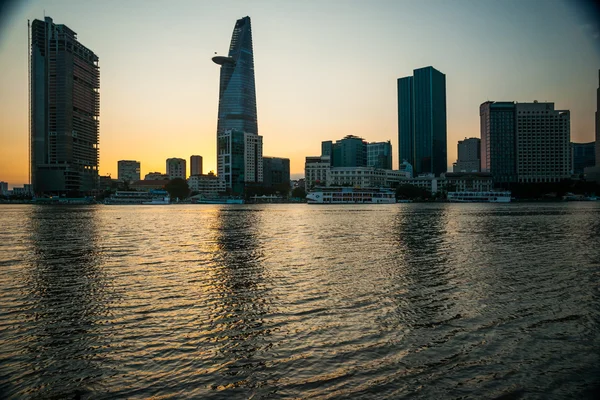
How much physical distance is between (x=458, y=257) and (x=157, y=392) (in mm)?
26199

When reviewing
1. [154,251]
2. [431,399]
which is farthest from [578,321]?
[154,251]

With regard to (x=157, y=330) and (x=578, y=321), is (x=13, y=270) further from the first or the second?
(x=578, y=321)

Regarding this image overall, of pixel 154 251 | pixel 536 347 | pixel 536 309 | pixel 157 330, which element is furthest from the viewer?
pixel 154 251

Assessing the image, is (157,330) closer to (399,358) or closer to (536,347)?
(399,358)

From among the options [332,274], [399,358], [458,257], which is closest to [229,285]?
[332,274]

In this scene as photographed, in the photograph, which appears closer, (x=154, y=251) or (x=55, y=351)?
(x=55, y=351)

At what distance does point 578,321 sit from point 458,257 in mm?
16161

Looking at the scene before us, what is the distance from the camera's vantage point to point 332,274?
24.0 metres

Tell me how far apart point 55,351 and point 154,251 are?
2315cm

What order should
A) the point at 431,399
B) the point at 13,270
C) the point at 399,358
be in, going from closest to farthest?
the point at 431,399, the point at 399,358, the point at 13,270

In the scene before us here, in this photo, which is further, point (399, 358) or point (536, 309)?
point (536, 309)

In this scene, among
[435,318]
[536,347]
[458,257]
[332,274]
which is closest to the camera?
[536,347]

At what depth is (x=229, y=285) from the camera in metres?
21.3

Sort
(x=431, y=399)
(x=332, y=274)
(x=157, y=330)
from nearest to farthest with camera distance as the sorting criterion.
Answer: (x=431, y=399), (x=157, y=330), (x=332, y=274)
